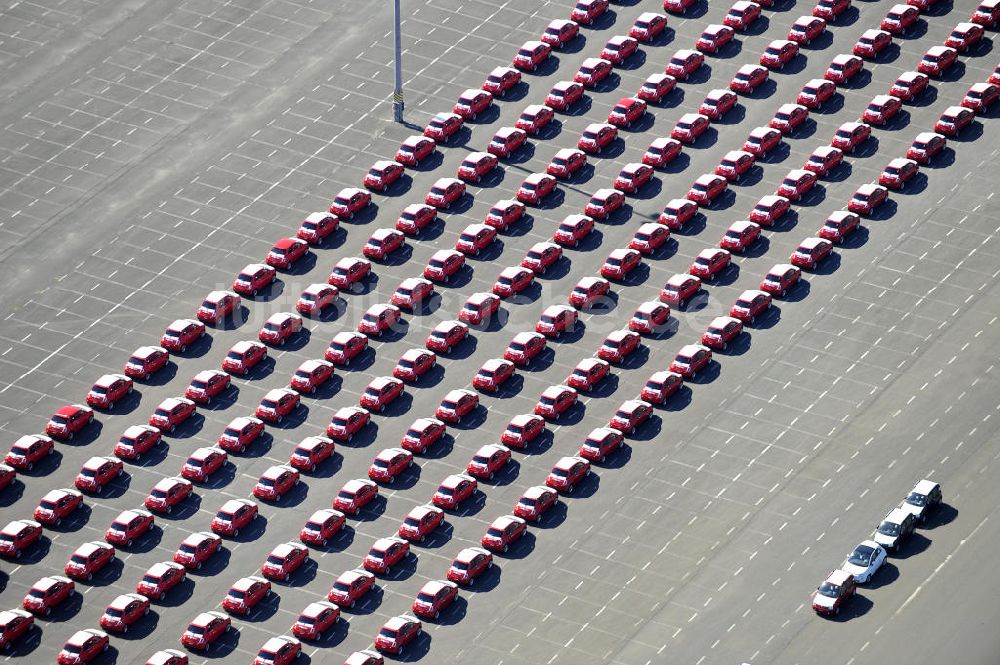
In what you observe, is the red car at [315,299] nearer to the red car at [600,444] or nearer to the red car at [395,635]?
the red car at [600,444]

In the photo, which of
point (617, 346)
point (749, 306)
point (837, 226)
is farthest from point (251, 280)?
point (837, 226)

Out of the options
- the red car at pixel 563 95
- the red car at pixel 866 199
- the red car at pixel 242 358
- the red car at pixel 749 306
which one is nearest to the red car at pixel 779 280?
the red car at pixel 749 306

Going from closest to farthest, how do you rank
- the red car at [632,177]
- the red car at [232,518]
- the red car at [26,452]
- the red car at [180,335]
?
the red car at [232,518] < the red car at [26,452] < the red car at [180,335] < the red car at [632,177]

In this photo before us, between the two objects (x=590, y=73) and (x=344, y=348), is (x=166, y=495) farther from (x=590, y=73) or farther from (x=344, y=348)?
(x=590, y=73)

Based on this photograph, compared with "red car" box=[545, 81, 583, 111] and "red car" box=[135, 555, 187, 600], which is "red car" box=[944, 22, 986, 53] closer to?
"red car" box=[545, 81, 583, 111]

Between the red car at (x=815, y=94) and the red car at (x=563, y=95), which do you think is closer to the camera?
the red car at (x=815, y=94)

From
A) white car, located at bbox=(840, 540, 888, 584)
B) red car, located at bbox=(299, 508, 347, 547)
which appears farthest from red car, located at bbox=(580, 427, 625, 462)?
white car, located at bbox=(840, 540, 888, 584)
